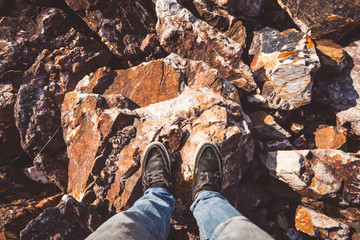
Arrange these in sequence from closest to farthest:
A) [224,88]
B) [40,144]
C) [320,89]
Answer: [224,88], [40,144], [320,89]

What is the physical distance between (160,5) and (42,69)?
2.20 meters

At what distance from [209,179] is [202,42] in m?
2.03

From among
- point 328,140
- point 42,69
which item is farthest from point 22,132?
point 328,140

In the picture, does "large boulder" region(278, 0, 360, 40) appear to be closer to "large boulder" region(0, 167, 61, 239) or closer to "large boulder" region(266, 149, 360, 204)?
"large boulder" region(266, 149, 360, 204)

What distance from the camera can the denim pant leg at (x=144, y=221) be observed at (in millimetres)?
1165

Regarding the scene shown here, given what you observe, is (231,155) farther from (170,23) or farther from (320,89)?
(170,23)

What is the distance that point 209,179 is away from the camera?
6.27 feet

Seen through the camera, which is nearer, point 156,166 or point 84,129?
point 156,166

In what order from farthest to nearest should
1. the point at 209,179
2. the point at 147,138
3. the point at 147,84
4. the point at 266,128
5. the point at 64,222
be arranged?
the point at 266,128
the point at 147,84
the point at 147,138
the point at 209,179
the point at 64,222

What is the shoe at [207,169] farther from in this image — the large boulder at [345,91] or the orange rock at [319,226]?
the large boulder at [345,91]

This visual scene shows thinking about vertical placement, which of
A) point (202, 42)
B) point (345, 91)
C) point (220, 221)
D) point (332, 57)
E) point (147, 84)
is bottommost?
point (220, 221)

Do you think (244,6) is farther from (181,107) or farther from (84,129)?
(84,129)

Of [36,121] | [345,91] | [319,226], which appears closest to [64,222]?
[36,121]

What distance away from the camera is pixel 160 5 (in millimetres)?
2561
